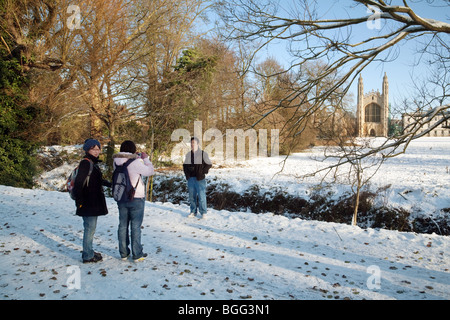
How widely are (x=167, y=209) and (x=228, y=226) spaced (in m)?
2.24

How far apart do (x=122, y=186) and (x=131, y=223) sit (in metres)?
0.64

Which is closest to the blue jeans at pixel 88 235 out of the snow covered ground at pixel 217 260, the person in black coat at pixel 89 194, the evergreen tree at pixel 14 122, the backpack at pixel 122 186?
the person in black coat at pixel 89 194

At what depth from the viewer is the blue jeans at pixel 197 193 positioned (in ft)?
26.5

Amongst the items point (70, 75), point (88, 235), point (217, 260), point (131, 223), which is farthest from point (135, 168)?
point (70, 75)

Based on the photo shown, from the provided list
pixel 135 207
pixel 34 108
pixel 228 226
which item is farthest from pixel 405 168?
pixel 34 108

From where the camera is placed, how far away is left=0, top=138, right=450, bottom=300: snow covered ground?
13.6 ft

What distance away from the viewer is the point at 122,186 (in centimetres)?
485

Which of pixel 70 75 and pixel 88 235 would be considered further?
pixel 70 75

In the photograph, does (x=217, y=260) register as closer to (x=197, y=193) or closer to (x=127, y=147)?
(x=127, y=147)

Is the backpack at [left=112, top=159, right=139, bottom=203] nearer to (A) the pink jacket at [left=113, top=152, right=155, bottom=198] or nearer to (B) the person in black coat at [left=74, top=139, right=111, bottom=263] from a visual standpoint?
(A) the pink jacket at [left=113, top=152, right=155, bottom=198]

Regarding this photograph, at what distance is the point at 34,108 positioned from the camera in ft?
41.3

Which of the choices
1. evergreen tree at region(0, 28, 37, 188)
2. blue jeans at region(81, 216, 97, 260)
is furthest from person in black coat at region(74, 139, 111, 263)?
evergreen tree at region(0, 28, 37, 188)

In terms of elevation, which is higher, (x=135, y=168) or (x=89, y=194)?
(x=135, y=168)

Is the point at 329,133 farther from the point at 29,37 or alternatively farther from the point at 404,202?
the point at 29,37
